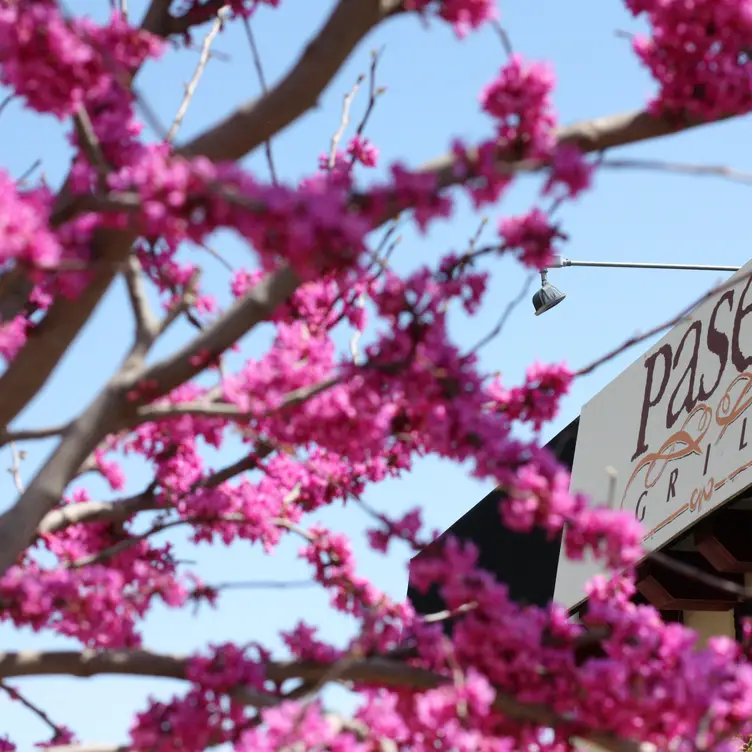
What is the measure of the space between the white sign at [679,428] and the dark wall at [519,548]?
869 mm

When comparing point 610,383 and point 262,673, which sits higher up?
point 610,383

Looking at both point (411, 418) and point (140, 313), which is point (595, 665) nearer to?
point (411, 418)

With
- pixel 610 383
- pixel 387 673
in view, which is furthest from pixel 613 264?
pixel 387 673

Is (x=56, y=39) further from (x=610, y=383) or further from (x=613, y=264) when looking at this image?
(x=613, y=264)

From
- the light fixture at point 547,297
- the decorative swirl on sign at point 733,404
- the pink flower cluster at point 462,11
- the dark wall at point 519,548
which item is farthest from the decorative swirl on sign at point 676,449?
the pink flower cluster at point 462,11

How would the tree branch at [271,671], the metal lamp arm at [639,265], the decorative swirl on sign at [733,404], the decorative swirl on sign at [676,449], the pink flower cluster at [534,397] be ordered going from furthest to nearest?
the metal lamp arm at [639,265], the decorative swirl on sign at [676,449], the decorative swirl on sign at [733,404], the pink flower cluster at [534,397], the tree branch at [271,671]

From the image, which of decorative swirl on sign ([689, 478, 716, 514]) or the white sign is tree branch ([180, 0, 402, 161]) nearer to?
the white sign

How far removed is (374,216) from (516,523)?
117 centimetres

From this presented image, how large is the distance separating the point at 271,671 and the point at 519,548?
10.2 meters

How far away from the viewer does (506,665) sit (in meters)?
3.77

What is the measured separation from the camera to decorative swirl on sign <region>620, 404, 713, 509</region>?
9688mm

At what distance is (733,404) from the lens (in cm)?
923

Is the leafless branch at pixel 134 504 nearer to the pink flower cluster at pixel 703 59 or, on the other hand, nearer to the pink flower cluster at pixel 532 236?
the pink flower cluster at pixel 532 236

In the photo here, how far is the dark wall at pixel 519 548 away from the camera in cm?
1300
